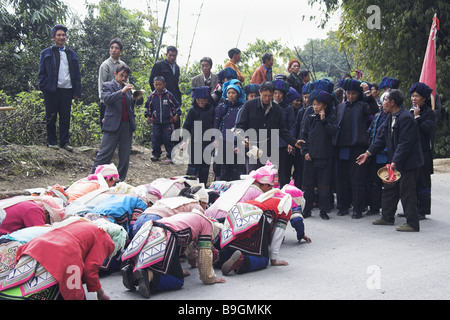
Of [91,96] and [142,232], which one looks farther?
[91,96]

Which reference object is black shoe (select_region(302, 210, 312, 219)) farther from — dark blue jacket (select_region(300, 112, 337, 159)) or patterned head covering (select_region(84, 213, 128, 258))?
patterned head covering (select_region(84, 213, 128, 258))

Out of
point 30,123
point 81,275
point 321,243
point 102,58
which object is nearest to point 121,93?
point 30,123

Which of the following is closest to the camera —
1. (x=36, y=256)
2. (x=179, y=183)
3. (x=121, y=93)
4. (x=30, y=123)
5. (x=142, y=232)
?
(x=36, y=256)

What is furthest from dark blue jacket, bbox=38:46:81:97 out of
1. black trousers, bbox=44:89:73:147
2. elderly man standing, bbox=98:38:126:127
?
elderly man standing, bbox=98:38:126:127

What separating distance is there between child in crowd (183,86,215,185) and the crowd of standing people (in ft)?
0.06

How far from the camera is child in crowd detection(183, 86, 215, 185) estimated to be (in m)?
9.83

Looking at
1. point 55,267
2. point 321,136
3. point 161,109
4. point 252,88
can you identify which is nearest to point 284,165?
point 321,136

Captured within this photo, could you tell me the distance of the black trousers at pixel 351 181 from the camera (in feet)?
28.2

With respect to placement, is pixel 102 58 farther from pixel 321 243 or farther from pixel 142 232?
pixel 142 232

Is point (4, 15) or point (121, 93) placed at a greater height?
point (4, 15)

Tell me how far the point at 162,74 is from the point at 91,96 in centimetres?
365

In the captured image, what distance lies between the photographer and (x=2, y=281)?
14.4 ft

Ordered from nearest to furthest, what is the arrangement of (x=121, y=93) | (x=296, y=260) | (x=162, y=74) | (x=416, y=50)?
(x=296, y=260)
(x=121, y=93)
(x=162, y=74)
(x=416, y=50)

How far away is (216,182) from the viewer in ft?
24.6
